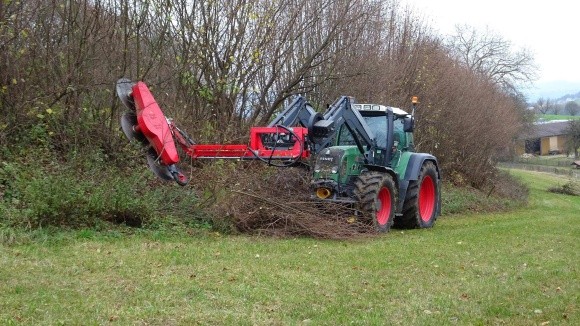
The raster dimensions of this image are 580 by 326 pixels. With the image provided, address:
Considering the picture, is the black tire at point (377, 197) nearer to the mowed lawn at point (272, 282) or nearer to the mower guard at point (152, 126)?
the mowed lawn at point (272, 282)

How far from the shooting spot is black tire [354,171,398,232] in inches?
498

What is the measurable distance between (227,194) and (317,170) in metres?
1.69

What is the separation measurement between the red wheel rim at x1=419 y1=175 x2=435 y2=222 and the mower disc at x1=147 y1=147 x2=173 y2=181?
27.3 feet

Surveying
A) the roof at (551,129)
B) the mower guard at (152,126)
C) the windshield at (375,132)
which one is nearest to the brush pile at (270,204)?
the mower guard at (152,126)

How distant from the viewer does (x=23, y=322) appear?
5.53 metres

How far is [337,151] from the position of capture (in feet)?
41.2

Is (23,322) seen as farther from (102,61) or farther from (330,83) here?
(330,83)

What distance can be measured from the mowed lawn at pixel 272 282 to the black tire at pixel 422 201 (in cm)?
387

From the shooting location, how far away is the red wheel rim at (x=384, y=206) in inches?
540

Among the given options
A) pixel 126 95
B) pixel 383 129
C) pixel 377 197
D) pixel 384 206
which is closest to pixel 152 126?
pixel 126 95

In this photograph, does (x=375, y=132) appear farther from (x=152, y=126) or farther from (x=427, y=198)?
(x=152, y=126)

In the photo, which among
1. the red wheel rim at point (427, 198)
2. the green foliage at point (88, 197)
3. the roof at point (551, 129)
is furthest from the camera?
the roof at point (551, 129)

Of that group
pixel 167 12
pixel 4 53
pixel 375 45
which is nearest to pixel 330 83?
pixel 375 45

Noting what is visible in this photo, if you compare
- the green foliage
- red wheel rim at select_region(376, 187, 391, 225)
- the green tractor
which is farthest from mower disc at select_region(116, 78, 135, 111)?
red wheel rim at select_region(376, 187, 391, 225)
